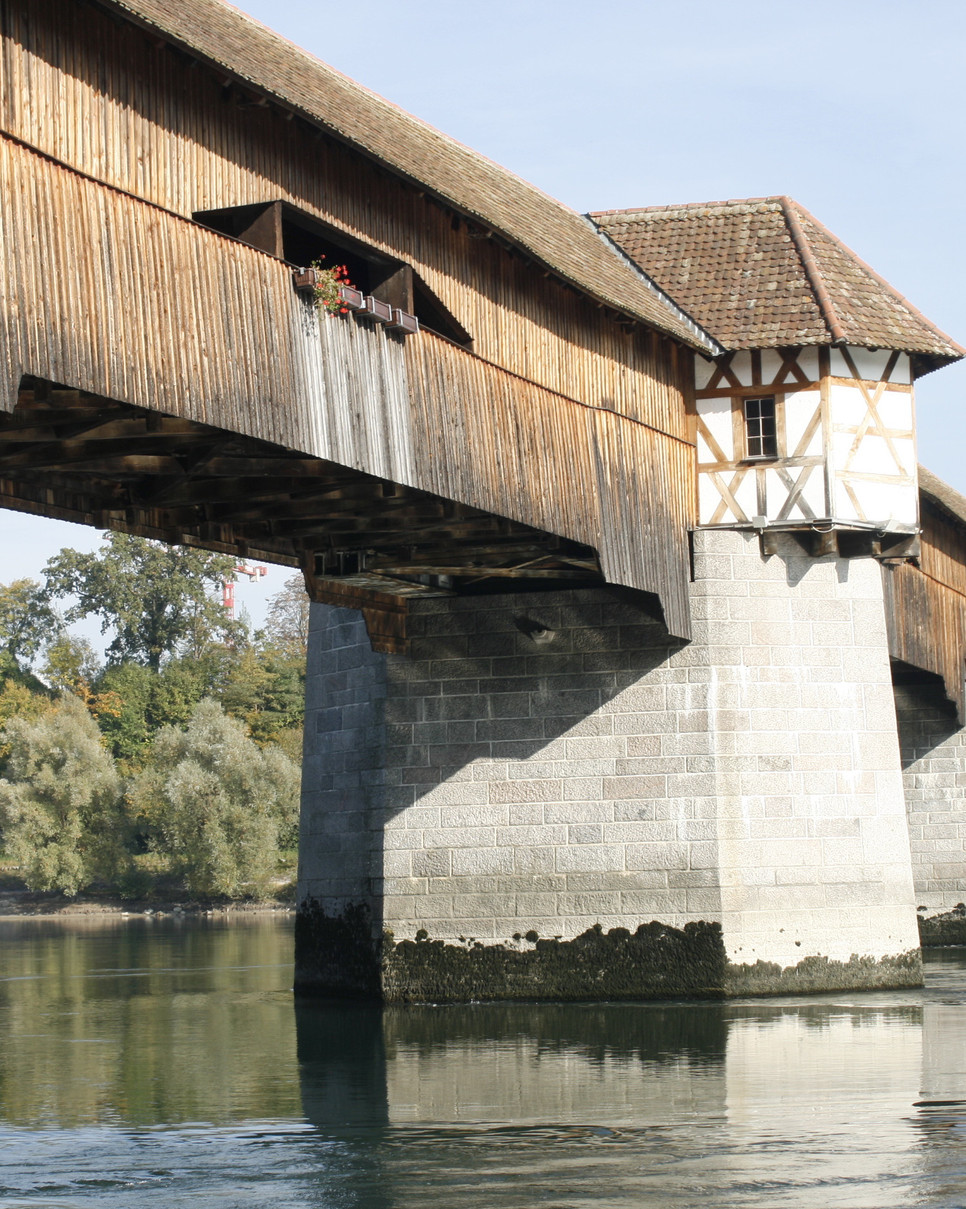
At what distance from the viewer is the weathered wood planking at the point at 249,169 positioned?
33.6ft

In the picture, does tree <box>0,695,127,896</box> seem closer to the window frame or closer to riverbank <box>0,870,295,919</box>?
riverbank <box>0,870,295,919</box>

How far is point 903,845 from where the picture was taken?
55.1ft

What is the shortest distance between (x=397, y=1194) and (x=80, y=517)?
21.6 ft

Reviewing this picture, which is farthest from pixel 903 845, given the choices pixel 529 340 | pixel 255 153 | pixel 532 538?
pixel 255 153

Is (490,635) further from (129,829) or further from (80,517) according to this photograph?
(129,829)

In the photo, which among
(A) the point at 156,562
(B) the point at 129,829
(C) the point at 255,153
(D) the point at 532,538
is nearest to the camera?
(C) the point at 255,153

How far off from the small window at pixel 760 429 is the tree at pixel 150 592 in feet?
143

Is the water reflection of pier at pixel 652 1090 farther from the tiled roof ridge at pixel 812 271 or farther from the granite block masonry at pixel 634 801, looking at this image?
the tiled roof ridge at pixel 812 271

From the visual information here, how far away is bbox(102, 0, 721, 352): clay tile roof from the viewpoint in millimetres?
11797

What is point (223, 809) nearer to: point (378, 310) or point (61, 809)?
point (61, 809)

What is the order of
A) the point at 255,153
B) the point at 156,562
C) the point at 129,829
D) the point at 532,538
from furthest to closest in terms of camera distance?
the point at 156,562, the point at 129,829, the point at 532,538, the point at 255,153

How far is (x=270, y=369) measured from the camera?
11.2m

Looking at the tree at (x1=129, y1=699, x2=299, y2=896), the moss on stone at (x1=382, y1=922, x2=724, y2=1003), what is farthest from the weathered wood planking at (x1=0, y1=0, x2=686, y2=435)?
the tree at (x1=129, y1=699, x2=299, y2=896)

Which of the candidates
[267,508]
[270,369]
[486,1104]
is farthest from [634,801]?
[270,369]
